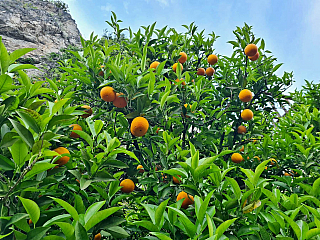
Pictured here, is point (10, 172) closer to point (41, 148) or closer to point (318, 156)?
point (41, 148)

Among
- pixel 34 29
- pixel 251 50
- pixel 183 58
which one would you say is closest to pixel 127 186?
pixel 183 58

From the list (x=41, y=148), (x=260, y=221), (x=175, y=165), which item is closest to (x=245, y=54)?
(x=175, y=165)

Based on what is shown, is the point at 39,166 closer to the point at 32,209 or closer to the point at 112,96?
the point at 32,209

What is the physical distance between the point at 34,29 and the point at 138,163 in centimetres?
1474

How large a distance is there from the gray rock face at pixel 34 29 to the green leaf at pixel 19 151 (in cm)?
1182

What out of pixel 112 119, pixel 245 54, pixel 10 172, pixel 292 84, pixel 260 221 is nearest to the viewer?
pixel 10 172

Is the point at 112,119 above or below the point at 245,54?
below

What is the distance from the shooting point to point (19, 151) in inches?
30.0

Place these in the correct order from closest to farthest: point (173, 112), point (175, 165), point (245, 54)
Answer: point (175, 165)
point (173, 112)
point (245, 54)

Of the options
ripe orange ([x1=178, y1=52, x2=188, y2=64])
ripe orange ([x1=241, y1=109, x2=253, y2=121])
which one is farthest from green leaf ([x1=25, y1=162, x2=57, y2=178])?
ripe orange ([x1=178, y1=52, x2=188, y2=64])

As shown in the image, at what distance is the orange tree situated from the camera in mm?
795

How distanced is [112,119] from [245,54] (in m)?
1.51

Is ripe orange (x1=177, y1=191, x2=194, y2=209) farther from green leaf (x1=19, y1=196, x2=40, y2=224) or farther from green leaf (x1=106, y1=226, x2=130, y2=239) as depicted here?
green leaf (x1=19, y1=196, x2=40, y2=224)

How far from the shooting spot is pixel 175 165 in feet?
4.55
